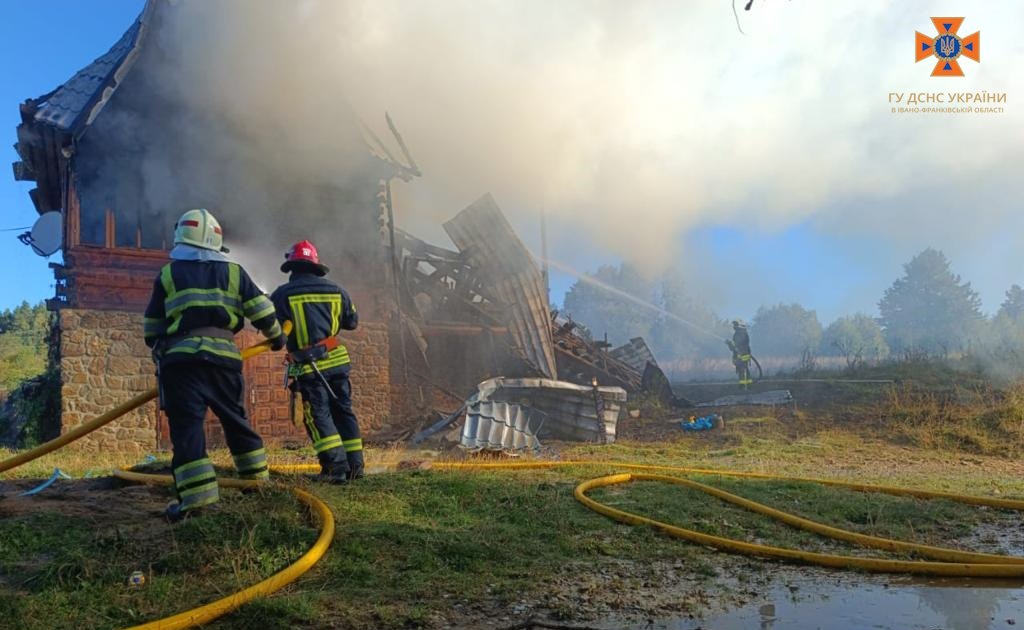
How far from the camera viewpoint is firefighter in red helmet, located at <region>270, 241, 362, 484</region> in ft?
15.8

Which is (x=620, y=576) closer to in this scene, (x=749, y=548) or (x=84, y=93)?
(x=749, y=548)

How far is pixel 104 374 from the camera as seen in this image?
406 inches

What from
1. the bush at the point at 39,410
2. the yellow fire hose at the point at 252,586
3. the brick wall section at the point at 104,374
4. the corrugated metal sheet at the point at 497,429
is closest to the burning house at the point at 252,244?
the brick wall section at the point at 104,374

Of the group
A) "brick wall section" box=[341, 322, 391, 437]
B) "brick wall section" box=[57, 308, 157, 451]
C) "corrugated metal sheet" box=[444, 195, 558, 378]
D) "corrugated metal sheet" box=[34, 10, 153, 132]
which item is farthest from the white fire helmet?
"corrugated metal sheet" box=[444, 195, 558, 378]

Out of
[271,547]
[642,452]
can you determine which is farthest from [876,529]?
Result: [642,452]

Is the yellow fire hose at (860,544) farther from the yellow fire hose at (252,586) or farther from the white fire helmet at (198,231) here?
the white fire helmet at (198,231)

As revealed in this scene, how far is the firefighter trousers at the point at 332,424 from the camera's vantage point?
188 inches

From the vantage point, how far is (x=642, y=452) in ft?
33.3

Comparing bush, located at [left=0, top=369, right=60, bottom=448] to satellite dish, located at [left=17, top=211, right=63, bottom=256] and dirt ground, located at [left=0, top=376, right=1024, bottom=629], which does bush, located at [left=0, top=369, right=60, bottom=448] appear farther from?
dirt ground, located at [left=0, top=376, right=1024, bottom=629]

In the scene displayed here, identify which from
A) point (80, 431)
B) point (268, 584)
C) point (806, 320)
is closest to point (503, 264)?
point (80, 431)

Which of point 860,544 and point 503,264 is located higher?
point 503,264

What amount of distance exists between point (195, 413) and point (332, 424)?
4.18 ft

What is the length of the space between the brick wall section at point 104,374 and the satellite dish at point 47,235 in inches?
63.2

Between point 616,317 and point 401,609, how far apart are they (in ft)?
243
